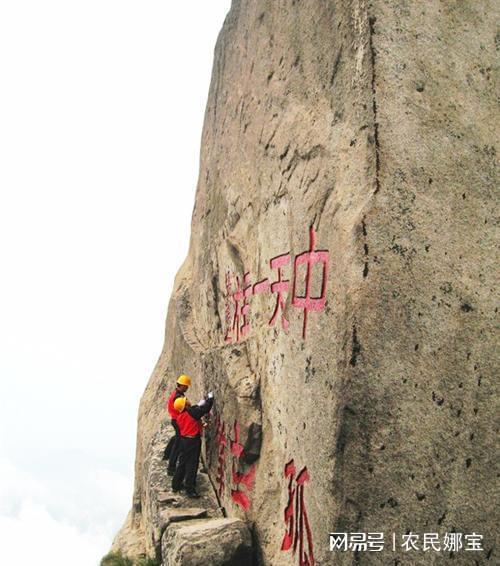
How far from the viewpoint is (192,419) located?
6.99 metres

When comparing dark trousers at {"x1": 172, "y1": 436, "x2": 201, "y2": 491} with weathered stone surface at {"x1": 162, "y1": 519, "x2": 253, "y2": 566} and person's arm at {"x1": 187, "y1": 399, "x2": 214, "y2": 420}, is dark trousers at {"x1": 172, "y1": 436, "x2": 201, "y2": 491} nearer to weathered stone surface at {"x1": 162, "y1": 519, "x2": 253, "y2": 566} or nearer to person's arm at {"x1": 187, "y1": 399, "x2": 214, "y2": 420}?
person's arm at {"x1": 187, "y1": 399, "x2": 214, "y2": 420}

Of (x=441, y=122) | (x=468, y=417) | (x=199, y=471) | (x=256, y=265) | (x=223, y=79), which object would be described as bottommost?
(x=199, y=471)

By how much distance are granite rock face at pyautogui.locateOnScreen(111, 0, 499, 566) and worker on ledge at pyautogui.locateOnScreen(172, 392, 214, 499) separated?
3.76 ft

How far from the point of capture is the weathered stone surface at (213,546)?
5445 mm

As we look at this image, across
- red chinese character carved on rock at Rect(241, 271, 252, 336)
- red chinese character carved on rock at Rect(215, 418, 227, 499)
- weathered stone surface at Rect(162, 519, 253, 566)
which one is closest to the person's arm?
red chinese character carved on rock at Rect(215, 418, 227, 499)

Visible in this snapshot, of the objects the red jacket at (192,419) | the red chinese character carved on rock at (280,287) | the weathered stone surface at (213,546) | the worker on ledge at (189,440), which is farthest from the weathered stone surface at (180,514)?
the red chinese character carved on rock at (280,287)

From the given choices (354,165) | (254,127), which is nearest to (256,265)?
(254,127)

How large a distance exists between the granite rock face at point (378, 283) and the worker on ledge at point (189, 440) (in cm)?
115

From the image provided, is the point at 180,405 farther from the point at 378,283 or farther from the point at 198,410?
the point at 378,283

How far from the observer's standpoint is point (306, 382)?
4.82 meters

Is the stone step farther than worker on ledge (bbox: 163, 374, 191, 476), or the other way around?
worker on ledge (bbox: 163, 374, 191, 476)

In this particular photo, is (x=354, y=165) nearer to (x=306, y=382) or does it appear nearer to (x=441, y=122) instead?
(x=441, y=122)

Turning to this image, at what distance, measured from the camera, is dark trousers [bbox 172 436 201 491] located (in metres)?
7.04

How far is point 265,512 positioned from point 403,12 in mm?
4620
